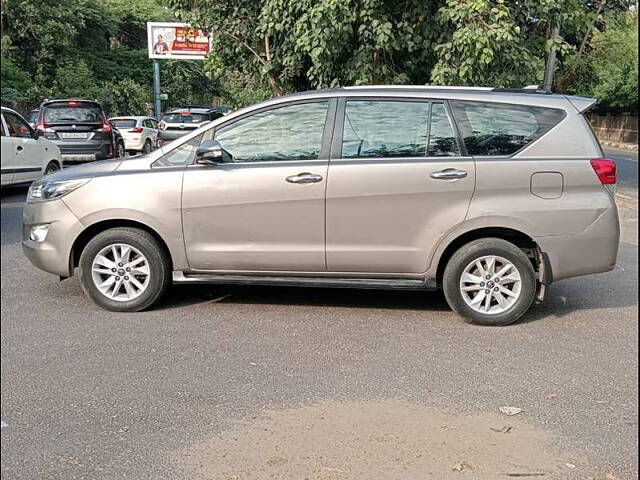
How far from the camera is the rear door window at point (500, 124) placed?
204 inches

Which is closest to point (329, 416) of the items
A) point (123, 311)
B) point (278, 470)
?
point (278, 470)

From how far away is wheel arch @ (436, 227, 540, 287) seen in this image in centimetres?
519

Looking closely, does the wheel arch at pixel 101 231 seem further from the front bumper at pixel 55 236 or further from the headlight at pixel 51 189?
the headlight at pixel 51 189

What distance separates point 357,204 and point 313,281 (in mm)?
733

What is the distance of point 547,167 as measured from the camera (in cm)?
506

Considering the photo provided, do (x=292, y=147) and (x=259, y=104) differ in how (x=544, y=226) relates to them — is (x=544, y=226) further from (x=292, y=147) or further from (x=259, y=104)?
(x=259, y=104)

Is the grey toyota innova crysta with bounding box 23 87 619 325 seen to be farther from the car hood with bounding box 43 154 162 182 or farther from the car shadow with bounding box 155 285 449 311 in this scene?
the car shadow with bounding box 155 285 449 311

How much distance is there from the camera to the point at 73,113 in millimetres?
7852

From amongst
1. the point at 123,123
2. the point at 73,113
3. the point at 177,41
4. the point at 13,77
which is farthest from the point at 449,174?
the point at 177,41

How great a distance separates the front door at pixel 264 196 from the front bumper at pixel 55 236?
36.7 inches

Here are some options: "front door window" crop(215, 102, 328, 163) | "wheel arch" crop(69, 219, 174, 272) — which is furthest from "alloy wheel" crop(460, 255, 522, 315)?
"wheel arch" crop(69, 219, 174, 272)

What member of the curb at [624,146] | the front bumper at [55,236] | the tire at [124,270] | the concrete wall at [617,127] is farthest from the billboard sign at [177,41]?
the concrete wall at [617,127]

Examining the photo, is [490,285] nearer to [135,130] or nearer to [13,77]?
[13,77]

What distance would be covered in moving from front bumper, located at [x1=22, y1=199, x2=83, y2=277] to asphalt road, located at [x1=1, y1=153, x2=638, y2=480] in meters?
0.30
